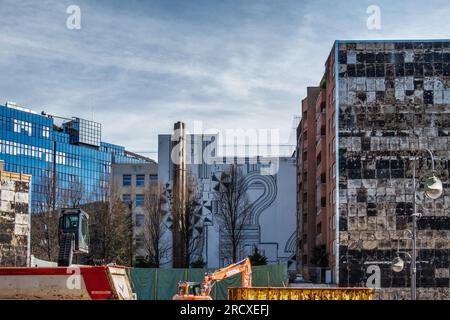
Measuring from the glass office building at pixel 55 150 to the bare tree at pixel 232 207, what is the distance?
37.0m

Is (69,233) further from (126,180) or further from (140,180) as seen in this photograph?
(126,180)

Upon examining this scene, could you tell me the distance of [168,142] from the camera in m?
112

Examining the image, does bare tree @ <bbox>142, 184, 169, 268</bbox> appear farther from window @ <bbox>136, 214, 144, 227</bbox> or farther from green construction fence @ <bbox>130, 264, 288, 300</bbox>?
green construction fence @ <bbox>130, 264, 288, 300</bbox>

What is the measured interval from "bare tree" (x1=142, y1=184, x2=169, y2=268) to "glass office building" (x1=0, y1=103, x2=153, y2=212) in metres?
31.9

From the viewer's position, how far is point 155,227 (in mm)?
95312

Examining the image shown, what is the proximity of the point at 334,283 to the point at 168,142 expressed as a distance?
150 feet

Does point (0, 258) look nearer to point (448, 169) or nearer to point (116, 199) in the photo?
point (116, 199)

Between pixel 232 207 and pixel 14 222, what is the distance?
29.0m

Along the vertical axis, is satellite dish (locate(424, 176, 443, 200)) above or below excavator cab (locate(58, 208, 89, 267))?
above

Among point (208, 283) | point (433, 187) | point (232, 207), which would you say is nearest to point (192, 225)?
point (232, 207)

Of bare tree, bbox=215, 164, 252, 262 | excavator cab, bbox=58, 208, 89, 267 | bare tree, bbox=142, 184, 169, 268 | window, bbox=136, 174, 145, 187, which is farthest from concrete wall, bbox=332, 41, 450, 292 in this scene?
window, bbox=136, 174, 145, 187


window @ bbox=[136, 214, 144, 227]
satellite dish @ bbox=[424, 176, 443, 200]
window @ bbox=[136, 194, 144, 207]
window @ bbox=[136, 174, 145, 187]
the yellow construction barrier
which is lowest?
the yellow construction barrier

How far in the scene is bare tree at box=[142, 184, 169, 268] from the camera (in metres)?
93.9

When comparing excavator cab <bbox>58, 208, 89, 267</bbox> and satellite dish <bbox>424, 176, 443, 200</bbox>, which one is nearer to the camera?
satellite dish <bbox>424, 176, 443, 200</bbox>
